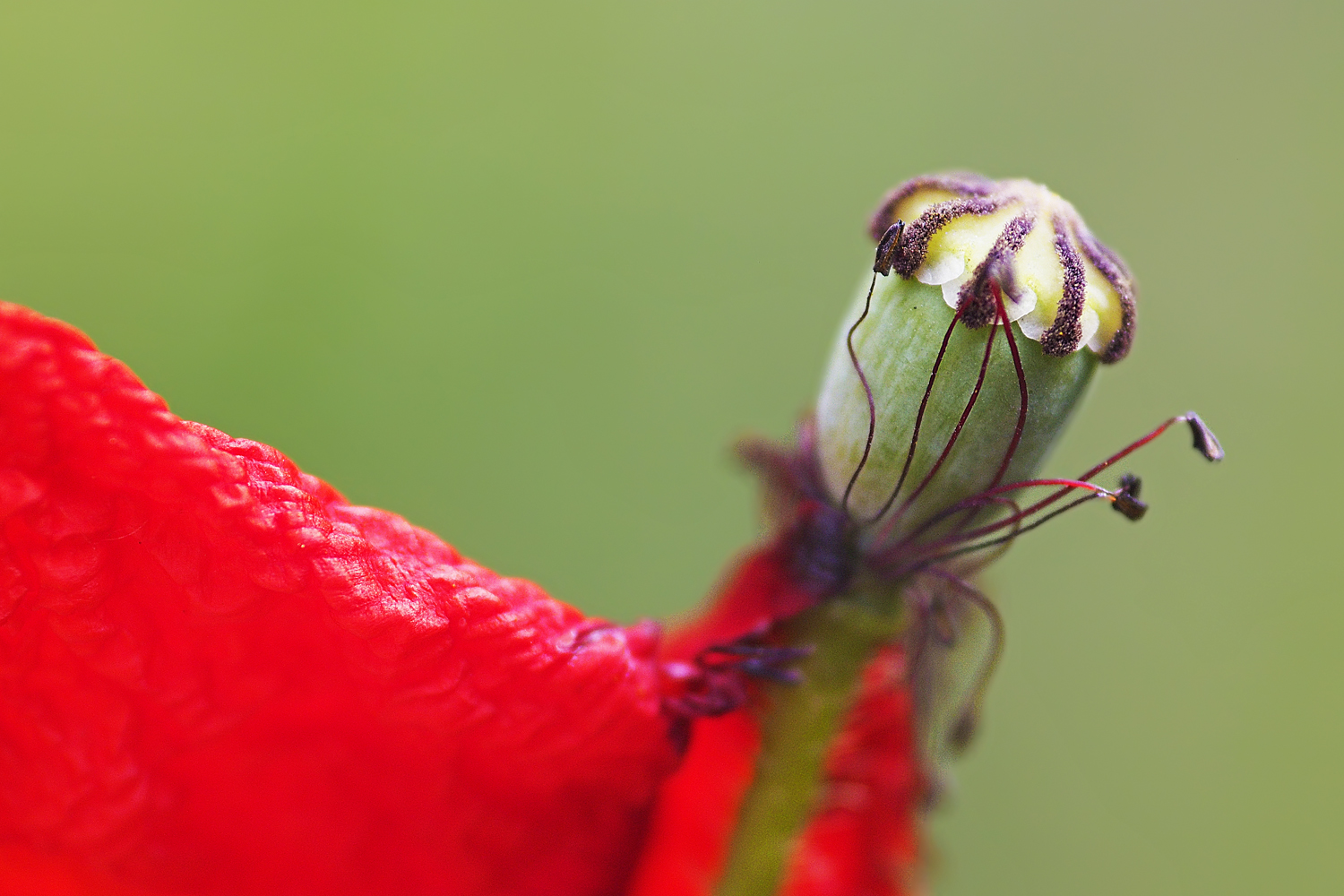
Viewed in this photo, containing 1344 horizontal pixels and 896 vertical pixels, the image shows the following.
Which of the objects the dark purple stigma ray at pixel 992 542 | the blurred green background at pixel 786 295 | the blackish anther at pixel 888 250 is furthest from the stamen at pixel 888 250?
the blurred green background at pixel 786 295

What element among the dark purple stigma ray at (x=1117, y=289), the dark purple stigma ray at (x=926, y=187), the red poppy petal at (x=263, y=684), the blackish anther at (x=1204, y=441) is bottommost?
the red poppy petal at (x=263, y=684)

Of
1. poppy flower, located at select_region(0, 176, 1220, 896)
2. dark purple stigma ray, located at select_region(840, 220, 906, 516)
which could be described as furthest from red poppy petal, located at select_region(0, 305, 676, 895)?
dark purple stigma ray, located at select_region(840, 220, 906, 516)

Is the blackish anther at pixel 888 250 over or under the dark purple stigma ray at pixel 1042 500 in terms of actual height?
over

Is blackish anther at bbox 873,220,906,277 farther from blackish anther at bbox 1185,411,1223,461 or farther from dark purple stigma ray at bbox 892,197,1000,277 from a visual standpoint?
blackish anther at bbox 1185,411,1223,461

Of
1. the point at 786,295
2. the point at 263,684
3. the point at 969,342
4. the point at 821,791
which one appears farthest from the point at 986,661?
the point at 786,295

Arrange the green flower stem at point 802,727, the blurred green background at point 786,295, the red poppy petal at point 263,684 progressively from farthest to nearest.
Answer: the blurred green background at point 786,295 < the green flower stem at point 802,727 < the red poppy petal at point 263,684

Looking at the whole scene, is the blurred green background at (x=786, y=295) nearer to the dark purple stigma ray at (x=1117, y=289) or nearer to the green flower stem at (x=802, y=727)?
the green flower stem at (x=802, y=727)

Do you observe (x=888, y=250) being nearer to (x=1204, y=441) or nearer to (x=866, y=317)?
(x=866, y=317)
